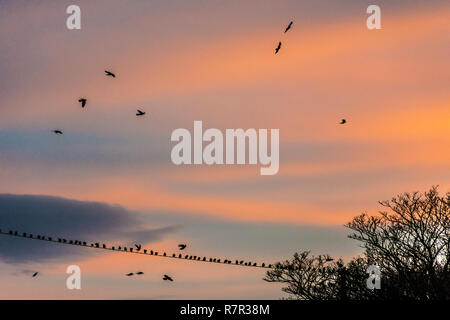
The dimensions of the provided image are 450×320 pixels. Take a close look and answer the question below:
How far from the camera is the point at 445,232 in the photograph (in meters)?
45.3

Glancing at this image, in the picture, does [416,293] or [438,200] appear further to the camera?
[438,200]
